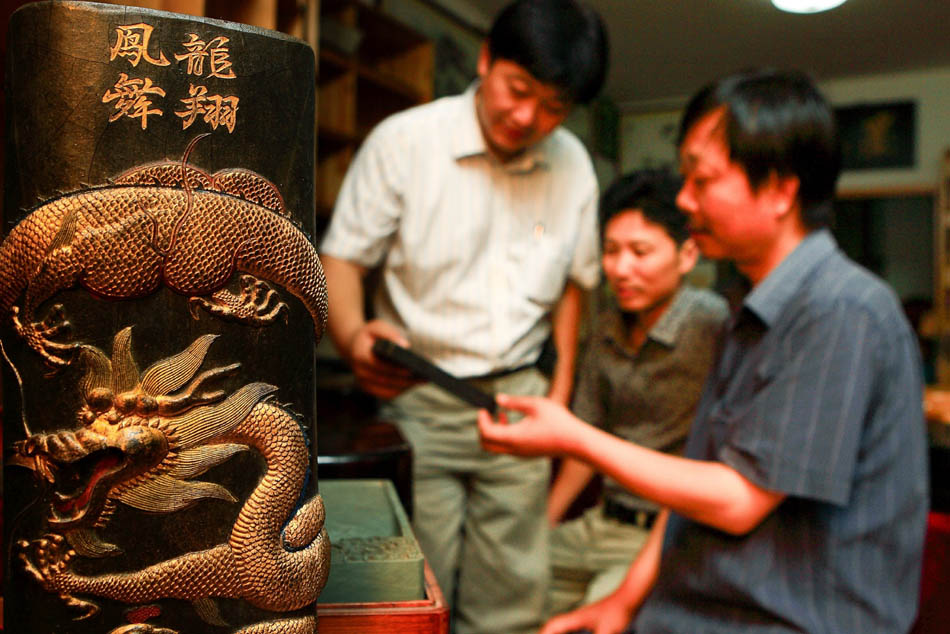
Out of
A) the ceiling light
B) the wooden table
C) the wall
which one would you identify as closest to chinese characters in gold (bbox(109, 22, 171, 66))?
the wooden table

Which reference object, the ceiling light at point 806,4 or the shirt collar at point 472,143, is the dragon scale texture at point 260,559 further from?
the ceiling light at point 806,4

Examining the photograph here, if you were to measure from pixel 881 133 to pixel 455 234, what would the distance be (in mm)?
5537

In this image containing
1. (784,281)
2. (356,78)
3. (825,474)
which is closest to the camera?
(825,474)

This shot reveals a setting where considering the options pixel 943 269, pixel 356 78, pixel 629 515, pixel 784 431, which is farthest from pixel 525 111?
pixel 943 269

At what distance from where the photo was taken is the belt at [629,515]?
1756 millimetres

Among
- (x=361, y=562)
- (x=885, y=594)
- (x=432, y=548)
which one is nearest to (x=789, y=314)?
(x=885, y=594)

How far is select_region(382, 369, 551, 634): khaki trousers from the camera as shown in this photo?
1627 millimetres

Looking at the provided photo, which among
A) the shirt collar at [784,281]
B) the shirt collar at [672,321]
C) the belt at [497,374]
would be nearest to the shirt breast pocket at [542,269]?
the belt at [497,374]

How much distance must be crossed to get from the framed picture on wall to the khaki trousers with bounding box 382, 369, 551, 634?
5.34 metres

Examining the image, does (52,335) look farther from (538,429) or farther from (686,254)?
(686,254)

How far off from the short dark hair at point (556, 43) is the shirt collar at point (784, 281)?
1.83 feet

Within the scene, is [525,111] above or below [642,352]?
above

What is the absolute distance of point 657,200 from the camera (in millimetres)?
1771

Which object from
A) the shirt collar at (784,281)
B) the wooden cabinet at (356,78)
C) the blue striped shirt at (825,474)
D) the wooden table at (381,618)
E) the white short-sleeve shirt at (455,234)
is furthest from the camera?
the wooden cabinet at (356,78)
